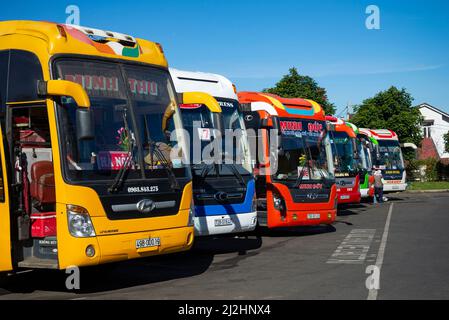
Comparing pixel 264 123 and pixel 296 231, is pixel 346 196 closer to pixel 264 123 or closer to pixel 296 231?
pixel 296 231

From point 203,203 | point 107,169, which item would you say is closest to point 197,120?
point 203,203

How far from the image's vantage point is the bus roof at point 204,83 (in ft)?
43.0

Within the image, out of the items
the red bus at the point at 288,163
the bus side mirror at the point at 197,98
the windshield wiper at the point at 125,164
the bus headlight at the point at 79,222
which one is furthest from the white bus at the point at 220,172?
the bus headlight at the point at 79,222

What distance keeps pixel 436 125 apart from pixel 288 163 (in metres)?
71.9

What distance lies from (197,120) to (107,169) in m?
4.60

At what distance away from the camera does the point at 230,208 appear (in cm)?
1239

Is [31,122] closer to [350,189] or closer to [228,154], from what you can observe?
[228,154]

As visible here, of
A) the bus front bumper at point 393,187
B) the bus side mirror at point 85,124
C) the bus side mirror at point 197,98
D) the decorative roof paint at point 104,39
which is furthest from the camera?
the bus front bumper at point 393,187

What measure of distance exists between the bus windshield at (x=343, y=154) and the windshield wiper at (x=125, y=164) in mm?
14444

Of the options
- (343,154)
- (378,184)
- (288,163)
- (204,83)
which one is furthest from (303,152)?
(378,184)

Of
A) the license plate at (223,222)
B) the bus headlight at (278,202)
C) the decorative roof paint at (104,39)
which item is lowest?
the license plate at (223,222)

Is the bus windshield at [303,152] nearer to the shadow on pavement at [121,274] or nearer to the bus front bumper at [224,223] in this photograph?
→ the bus front bumper at [224,223]

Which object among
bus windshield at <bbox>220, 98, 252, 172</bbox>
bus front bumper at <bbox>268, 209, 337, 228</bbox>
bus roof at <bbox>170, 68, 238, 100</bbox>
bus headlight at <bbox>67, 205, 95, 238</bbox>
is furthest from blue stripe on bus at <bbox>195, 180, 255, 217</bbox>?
bus headlight at <bbox>67, 205, 95, 238</bbox>
